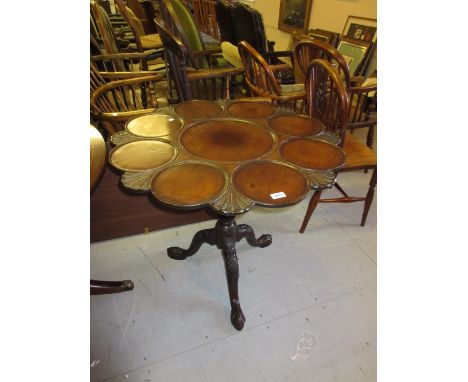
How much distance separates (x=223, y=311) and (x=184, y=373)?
0.29 m

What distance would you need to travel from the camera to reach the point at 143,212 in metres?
1.68

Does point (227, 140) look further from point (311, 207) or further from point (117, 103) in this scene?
point (117, 103)

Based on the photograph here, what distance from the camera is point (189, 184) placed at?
96 centimetres

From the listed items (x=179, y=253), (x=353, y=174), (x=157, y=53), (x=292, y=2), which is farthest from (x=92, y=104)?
(x=292, y=2)

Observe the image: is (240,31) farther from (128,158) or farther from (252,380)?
(252,380)

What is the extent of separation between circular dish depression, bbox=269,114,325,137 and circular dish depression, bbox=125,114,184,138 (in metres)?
0.41

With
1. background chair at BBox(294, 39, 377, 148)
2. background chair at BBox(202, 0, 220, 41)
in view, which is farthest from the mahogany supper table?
background chair at BBox(202, 0, 220, 41)

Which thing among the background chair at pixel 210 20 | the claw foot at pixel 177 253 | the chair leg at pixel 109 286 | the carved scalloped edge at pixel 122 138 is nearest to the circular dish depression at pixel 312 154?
the carved scalloped edge at pixel 122 138

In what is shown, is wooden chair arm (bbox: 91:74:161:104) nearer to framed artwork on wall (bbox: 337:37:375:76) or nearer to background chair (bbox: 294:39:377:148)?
background chair (bbox: 294:39:377:148)

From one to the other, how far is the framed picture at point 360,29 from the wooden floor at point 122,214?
A: 2296 mm

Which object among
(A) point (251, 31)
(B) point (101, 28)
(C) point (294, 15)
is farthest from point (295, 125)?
(C) point (294, 15)

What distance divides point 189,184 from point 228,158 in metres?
0.20

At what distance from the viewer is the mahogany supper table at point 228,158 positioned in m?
0.93

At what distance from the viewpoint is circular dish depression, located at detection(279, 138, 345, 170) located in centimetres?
107
